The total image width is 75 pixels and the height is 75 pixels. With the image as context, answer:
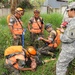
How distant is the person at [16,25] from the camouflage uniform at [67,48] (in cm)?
312

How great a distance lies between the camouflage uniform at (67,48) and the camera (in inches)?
261

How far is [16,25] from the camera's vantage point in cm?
969

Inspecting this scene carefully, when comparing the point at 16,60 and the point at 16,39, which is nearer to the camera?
the point at 16,60

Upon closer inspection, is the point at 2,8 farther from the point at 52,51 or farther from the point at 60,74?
the point at 60,74

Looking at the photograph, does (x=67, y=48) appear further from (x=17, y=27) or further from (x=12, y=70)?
(x=17, y=27)

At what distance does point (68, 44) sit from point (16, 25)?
3.26 m

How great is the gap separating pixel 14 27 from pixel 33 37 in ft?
3.24

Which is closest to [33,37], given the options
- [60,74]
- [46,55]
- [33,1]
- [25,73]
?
[46,55]

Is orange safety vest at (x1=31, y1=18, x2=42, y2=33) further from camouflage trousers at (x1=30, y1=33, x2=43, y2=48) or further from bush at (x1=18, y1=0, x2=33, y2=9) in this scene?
bush at (x1=18, y1=0, x2=33, y2=9)

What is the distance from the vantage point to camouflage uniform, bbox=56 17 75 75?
6633mm

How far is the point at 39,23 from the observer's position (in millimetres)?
10250

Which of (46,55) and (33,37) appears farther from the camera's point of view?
(33,37)

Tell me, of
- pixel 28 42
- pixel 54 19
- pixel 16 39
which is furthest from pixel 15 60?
pixel 54 19

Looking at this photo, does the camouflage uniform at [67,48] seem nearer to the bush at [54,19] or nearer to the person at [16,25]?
the person at [16,25]
